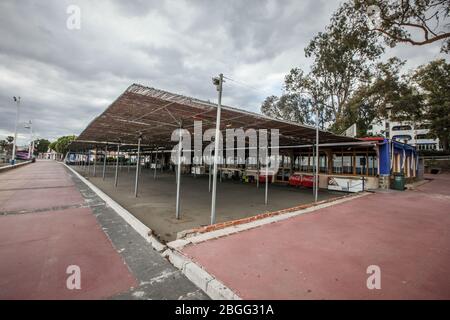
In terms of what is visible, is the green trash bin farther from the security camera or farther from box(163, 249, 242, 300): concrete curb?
box(163, 249, 242, 300): concrete curb

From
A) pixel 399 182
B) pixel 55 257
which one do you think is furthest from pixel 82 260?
pixel 399 182

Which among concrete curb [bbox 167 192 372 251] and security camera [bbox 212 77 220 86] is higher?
security camera [bbox 212 77 220 86]

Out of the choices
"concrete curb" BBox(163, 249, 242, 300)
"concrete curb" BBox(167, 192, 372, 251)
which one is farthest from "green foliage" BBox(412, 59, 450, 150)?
"concrete curb" BBox(163, 249, 242, 300)

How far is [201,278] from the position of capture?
115 inches

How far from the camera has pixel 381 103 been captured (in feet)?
73.2

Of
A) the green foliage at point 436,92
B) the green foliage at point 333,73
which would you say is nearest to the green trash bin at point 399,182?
the green foliage at point 333,73

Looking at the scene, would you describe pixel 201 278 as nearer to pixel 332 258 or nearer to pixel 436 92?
pixel 332 258

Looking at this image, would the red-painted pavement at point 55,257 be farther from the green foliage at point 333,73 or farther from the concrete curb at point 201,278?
the green foliage at point 333,73

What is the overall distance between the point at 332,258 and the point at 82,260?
4.16 metres

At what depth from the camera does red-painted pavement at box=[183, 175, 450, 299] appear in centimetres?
268

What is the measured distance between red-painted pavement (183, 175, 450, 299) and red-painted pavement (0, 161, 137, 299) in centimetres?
130

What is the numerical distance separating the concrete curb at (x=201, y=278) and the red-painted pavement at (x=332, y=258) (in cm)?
10
